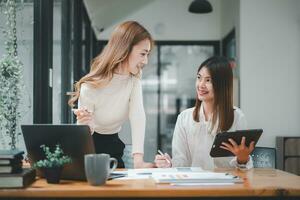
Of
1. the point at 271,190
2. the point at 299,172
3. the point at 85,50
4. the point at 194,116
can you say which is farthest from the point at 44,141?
the point at 85,50

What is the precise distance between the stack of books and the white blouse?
0.99 meters

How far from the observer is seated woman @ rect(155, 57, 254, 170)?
2.29 metres

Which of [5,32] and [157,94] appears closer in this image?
[5,32]

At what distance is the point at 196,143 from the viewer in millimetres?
2330

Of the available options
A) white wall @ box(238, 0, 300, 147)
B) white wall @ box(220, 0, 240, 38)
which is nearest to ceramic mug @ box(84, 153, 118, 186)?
white wall @ box(238, 0, 300, 147)

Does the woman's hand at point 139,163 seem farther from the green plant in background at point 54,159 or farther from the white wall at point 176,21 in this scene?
the white wall at point 176,21

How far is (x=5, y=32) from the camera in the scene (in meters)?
2.38

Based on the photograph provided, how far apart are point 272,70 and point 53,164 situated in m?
4.38

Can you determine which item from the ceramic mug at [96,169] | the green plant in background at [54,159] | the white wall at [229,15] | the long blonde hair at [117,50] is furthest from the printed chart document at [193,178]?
the white wall at [229,15]

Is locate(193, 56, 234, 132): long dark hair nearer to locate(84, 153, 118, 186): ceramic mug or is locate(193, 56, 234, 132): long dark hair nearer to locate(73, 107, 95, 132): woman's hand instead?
locate(73, 107, 95, 132): woman's hand

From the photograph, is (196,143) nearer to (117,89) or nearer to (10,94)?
(117,89)

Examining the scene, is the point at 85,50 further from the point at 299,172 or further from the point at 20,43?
the point at 20,43

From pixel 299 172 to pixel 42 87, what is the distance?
3412 mm

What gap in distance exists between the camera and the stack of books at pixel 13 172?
1.37 m
